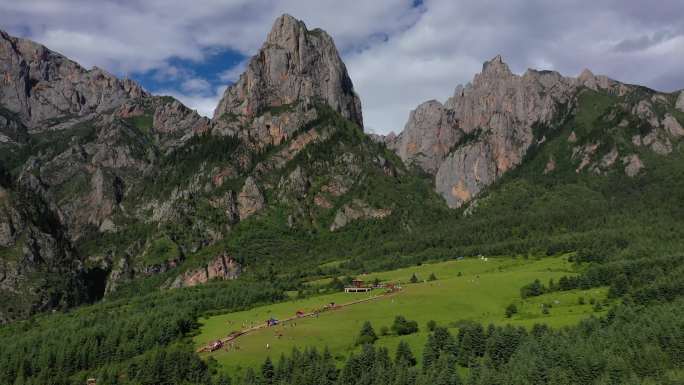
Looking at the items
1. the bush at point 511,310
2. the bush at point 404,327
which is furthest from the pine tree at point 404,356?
the bush at point 511,310

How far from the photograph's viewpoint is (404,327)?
179 m

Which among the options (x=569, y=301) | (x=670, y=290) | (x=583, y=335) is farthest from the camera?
(x=569, y=301)

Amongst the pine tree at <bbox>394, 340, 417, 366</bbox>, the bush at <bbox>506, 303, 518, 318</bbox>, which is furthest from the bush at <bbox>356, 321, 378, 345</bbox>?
the bush at <bbox>506, 303, 518, 318</bbox>

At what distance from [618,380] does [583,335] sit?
24.7 metres

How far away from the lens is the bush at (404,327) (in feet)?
586

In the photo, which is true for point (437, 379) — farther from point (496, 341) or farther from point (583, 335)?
point (583, 335)

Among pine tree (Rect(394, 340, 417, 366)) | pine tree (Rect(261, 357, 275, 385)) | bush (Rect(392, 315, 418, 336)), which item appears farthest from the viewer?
bush (Rect(392, 315, 418, 336))

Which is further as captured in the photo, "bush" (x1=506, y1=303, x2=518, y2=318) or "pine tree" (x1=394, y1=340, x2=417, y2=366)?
"bush" (x1=506, y1=303, x2=518, y2=318)

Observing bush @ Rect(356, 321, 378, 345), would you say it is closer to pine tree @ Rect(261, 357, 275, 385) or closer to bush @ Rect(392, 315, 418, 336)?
bush @ Rect(392, 315, 418, 336)

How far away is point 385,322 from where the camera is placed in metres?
187

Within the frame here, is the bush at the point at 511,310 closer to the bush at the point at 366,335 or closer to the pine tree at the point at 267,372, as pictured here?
the bush at the point at 366,335

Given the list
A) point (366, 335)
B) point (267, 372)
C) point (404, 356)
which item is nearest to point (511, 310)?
point (366, 335)

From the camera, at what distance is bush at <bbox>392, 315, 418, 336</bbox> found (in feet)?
586

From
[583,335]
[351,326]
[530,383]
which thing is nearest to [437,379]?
[530,383]
